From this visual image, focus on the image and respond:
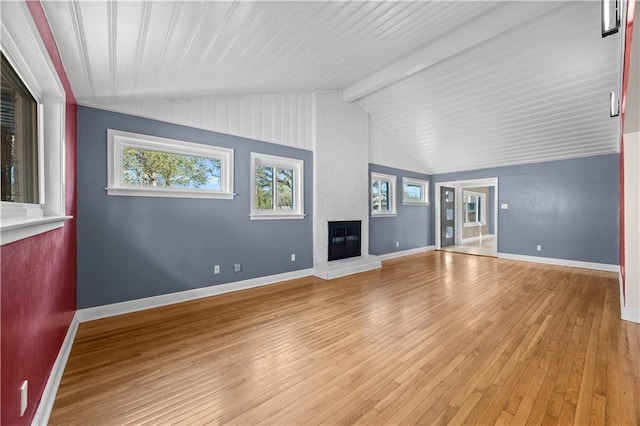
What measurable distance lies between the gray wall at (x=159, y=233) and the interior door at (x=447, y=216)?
572 cm

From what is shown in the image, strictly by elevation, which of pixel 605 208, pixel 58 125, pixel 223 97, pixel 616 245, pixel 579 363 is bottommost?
pixel 579 363

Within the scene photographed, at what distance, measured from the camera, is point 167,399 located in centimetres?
168

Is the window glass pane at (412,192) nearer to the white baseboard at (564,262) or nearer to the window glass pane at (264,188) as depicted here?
the white baseboard at (564,262)

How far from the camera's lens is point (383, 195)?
22.4 feet

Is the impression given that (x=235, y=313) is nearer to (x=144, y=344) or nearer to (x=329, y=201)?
(x=144, y=344)

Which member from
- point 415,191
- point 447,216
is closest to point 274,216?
point 415,191

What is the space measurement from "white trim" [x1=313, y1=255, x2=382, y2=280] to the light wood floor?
1045mm

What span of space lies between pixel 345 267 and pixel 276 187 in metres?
1.94

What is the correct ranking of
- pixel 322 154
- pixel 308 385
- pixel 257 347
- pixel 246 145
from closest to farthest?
pixel 308 385
pixel 257 347
pixel 246 145
pixel 322 154

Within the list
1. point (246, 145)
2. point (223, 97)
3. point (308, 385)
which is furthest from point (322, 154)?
point (308, 385)

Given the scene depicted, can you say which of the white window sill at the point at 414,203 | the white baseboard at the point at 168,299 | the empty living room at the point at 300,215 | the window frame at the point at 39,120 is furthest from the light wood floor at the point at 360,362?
the white window sill at the point at 414,203

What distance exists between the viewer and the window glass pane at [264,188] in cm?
440

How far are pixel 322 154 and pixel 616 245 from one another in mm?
6018

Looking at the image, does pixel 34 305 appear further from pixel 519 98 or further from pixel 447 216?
pixel 447 216
